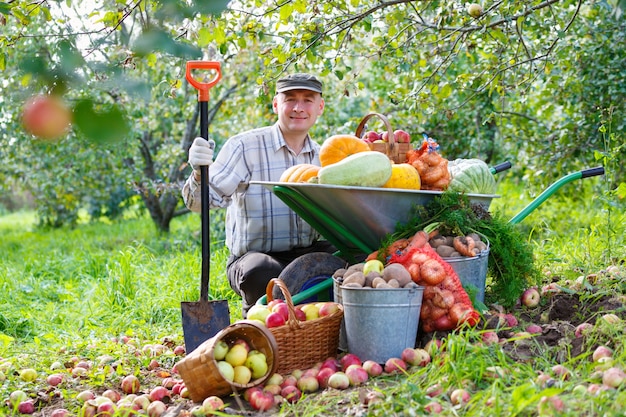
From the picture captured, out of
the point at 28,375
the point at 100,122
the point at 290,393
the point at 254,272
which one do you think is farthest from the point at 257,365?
the point at 100,122

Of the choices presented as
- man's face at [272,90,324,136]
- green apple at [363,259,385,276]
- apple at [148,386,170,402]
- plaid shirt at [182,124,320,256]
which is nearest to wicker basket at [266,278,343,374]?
green apple at [363,259,385,276]

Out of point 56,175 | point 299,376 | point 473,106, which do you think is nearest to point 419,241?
point 299,376

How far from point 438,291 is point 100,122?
7.11 ft

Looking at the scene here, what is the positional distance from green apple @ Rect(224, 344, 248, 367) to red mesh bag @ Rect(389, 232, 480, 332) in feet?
2.60

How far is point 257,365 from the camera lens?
271 centimetres

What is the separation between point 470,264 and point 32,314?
3.18 meters

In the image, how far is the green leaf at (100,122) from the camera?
1.00m

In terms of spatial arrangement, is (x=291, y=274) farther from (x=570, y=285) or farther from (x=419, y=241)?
(x=570, y=285)

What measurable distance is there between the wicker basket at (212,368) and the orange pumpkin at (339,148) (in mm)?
947

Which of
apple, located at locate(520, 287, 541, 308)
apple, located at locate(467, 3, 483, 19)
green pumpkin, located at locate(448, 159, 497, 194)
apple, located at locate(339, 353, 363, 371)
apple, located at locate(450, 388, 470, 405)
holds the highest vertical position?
apple, located at locate(467, 3, 483, 19)

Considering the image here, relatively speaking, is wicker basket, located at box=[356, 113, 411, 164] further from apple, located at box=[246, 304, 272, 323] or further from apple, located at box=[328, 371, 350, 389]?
apple, located at box=[328, 371, 350, 389]

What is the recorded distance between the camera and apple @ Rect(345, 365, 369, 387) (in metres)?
→ 2.70

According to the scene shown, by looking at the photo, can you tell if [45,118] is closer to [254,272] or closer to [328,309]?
[328,309]

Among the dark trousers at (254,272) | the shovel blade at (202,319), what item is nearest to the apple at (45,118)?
the shovel blade at (202,319)
